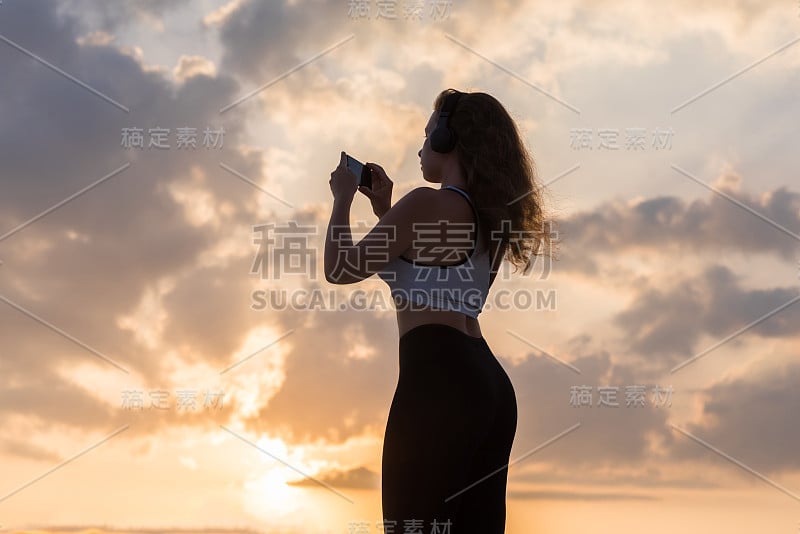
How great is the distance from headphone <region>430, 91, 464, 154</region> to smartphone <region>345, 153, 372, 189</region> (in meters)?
0.51

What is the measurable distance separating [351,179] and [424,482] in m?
1.58

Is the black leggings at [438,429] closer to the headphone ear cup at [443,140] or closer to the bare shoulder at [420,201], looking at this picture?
the bare shoulder at [420,201]

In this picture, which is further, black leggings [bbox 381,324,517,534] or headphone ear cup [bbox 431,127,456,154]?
headphone ear cup [bbox 431,127,456,154]

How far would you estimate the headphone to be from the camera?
4.70 meters

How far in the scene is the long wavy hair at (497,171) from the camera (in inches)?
182

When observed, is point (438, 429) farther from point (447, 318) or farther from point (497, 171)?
point (497, 171)

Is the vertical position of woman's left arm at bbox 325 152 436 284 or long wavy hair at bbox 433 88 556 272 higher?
long wavy hair at bbox 433 88 556 272

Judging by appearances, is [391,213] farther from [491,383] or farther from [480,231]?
[491,383]

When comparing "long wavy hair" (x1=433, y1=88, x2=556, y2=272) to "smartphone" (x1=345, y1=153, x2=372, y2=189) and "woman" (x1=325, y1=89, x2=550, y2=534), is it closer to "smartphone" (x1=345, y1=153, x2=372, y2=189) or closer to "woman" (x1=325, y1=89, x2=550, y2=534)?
"woman" (x1=325, y1=89, x2=550, y2=534)

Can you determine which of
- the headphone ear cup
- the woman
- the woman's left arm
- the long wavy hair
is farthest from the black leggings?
the headphone ear cup

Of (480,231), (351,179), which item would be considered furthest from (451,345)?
(351,179)

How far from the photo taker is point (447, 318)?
4371mm

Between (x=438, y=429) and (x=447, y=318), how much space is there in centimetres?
52

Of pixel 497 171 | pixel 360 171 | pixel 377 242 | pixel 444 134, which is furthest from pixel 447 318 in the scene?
pixel 360 171
